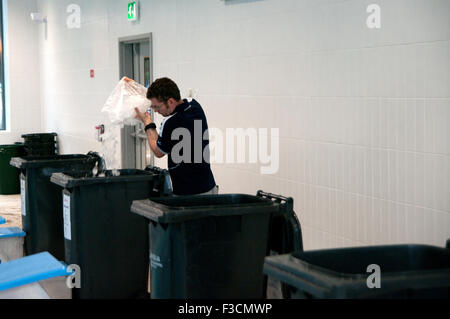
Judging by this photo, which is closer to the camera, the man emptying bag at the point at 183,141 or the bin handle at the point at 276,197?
the bin handle at the point at 276,197

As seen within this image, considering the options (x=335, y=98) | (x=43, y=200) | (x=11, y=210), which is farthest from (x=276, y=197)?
(x=11, y=210)

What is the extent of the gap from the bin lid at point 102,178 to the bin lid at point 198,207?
0.82m

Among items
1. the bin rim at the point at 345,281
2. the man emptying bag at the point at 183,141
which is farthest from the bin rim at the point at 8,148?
the bin rim at the point at 345,281

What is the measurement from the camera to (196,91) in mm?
5473

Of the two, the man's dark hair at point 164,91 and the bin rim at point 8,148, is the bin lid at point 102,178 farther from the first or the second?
the bin rim at point 8,148

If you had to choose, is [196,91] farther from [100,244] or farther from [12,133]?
[12,133]

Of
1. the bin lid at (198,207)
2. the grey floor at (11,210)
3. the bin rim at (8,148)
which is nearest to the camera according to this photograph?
the bin lid at (198,207)

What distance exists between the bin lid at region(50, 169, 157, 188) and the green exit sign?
2716mm

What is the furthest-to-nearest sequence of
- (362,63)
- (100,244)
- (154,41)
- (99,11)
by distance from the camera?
(99,11)
(154,41)
(100,244)
(362,63)

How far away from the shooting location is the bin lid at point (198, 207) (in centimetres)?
292

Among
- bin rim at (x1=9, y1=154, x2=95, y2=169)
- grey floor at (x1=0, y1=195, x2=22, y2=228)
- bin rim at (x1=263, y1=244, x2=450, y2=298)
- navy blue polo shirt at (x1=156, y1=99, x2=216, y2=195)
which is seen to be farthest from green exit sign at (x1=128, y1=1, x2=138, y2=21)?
bin rim at (x1=263, y1=244, x2=450, y2=298)

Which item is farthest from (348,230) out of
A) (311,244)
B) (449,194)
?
(449,194)

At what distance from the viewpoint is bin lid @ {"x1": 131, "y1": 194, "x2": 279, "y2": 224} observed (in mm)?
2924
